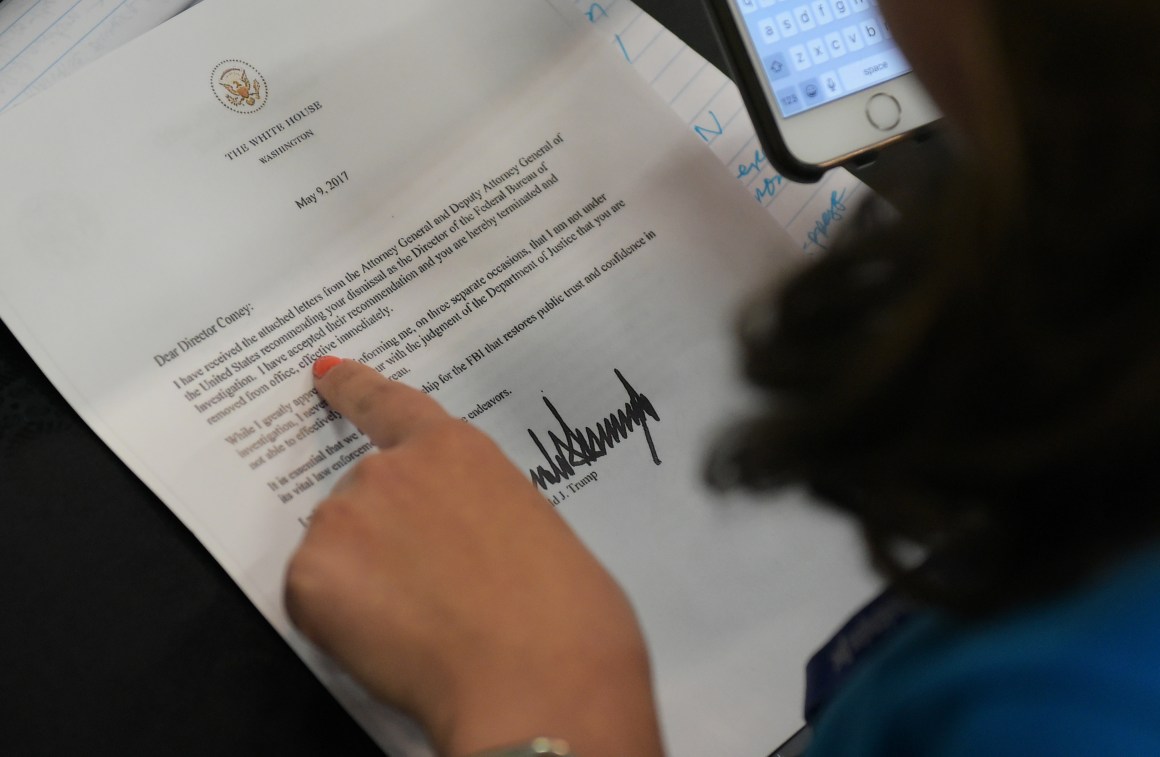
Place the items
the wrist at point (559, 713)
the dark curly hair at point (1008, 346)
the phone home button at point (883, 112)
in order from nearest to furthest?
the dark curly hair at point (1008, 346) → the wrist at point (559, 713) → the phone home button at point (883, 112)

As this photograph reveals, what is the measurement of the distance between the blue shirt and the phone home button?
9.7 inches

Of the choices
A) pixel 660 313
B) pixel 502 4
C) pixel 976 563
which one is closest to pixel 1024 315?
pixel 976 563

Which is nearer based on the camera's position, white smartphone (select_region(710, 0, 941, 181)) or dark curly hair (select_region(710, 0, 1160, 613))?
dark curly hair (select_region(710, 0, 1160, 613))

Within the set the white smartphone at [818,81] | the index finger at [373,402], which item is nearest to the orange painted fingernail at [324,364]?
the index finger at [373,402]

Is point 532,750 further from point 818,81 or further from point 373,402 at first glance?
point 818,81

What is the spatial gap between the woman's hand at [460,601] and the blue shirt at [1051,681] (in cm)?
11

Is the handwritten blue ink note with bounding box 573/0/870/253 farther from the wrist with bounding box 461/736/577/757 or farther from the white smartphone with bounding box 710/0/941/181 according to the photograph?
the wrist with bounding box 461/736/577/757

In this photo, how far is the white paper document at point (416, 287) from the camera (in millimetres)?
336

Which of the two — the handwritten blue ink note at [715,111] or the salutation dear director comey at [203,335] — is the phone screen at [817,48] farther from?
the salutation dear director comey at [203,335]

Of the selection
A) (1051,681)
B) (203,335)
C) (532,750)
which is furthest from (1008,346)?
(203,335)

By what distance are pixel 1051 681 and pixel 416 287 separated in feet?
0.94

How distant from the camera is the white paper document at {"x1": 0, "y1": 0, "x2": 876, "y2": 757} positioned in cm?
34

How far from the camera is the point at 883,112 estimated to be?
15.7 inches
